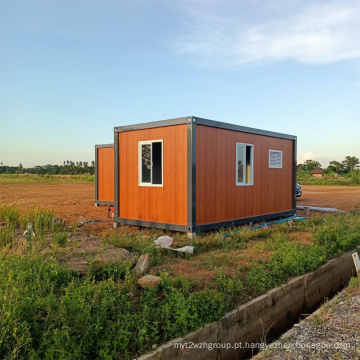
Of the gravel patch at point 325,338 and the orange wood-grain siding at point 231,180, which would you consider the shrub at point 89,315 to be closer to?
the gravel patch at point 325,338

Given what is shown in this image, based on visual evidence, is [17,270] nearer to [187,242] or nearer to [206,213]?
[187,242]

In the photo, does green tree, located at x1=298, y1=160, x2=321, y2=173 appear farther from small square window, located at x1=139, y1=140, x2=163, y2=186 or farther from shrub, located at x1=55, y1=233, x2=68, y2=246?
shrub, located at x1=55, y1=233, x2=68, y2=246

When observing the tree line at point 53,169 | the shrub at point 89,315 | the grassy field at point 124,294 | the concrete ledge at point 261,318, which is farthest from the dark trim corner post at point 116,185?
the tree line at point 53,169

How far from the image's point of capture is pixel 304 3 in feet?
29.3

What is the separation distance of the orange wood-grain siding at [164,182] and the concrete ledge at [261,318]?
332cm

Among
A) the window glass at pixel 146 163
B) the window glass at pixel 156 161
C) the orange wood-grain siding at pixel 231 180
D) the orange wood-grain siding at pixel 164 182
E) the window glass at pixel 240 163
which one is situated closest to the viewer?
the orange wood-grain siding at pixel 164 182

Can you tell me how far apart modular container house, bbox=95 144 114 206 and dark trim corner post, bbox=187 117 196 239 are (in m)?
7.34

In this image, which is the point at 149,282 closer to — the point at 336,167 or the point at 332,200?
the point at 332,200

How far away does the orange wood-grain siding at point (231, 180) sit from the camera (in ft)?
27.0

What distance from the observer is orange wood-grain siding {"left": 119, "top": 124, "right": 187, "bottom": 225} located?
8125mm

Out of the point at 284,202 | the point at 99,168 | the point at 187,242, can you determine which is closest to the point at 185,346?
the point at 187,242

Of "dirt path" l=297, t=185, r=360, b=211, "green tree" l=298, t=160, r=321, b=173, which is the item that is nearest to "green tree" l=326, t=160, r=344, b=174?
"green tree" l=298, t=160, r=321, b=173

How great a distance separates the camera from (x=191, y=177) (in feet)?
25.8

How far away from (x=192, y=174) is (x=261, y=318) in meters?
4.09
